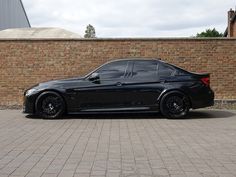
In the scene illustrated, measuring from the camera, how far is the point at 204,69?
49.5 ft

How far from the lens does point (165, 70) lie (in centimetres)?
1266

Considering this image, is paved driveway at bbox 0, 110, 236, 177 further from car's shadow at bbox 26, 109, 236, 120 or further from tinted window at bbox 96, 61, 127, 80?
tinted window at bbox 96, 61, 127, 80

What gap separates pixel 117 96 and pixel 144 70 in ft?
3.38

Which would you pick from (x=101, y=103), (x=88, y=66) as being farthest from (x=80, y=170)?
(x=88, y=66)

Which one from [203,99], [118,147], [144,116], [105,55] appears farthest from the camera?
[105,55]

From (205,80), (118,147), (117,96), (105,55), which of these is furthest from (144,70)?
(118,147)

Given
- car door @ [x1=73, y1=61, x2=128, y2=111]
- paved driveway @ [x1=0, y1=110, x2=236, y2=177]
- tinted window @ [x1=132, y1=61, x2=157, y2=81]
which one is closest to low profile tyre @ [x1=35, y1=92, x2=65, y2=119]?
Result: paved driveway @ [x1=0, y1=110, x2=236, y2=177]

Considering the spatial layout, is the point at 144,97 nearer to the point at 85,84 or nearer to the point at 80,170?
the point at 85,84

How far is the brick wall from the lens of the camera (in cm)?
1504

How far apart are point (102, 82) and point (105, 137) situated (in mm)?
3519

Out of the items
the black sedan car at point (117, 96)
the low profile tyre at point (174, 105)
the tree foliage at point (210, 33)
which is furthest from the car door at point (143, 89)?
the tree foliage at point (210, 33)

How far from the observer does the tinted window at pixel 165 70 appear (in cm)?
1263

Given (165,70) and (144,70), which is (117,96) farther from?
(165,70)

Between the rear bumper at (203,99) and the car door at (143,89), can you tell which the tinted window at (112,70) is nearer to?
the car door at (143,89)
